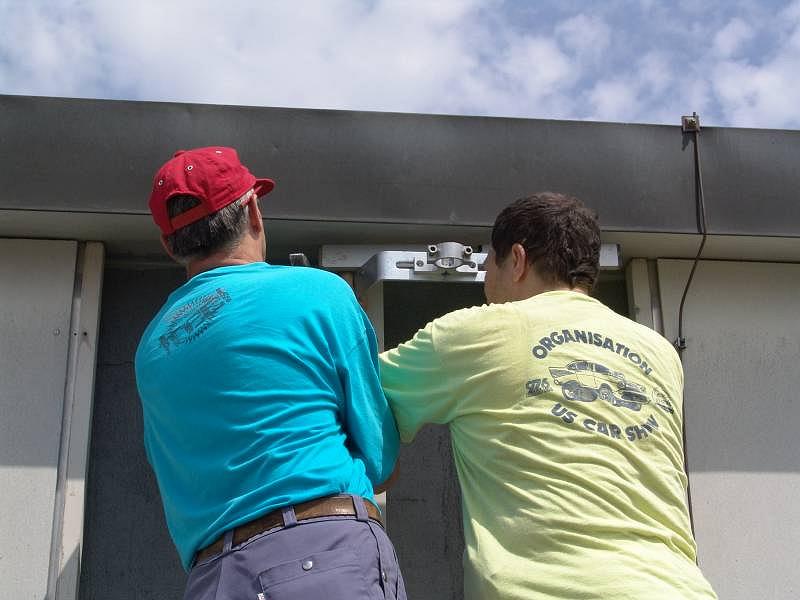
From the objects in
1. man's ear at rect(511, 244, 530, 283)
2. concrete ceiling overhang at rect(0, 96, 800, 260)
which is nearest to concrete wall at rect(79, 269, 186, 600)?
→ concrete ceiling overhang at rect(0, 96, 800, 260)

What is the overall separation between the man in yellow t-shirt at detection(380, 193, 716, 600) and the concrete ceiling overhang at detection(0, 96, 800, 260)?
1.06m

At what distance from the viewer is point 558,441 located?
6.54 ft

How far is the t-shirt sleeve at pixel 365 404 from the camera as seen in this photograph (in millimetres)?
2033

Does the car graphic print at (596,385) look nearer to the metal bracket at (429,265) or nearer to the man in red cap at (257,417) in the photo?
the man in red cap at (257,417)

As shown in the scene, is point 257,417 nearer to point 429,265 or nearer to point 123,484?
point 429,265

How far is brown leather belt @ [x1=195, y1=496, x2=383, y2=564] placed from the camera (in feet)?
6.00

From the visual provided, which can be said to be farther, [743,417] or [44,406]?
[743,417]

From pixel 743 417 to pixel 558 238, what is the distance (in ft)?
5.97

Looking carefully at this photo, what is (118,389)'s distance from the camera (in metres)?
3.71

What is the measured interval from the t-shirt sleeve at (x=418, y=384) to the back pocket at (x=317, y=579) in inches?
19.3

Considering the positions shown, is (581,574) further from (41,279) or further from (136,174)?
(41,279)

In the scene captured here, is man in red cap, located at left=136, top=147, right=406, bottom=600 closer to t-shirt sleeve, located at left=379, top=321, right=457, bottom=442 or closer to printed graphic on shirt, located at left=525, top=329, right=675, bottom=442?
t-shirt sleeve, located at left=379, top=321, right=457, bottom=442

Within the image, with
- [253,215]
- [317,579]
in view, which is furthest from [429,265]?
[317,579]

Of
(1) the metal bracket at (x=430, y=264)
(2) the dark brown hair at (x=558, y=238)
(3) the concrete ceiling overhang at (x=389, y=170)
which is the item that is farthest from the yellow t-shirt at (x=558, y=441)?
(3) the concrete ceiling overhang at (x=389, y=170)
